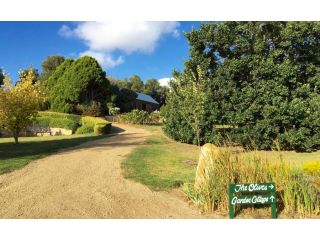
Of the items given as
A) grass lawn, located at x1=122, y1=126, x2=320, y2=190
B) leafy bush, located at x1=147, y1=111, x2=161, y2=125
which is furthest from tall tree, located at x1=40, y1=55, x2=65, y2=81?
grass lawn, located at x1=122, y1=126, x2=320, y2=190

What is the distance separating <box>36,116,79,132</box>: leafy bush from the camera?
28344mm

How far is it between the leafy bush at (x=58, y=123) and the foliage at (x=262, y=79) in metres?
14.3

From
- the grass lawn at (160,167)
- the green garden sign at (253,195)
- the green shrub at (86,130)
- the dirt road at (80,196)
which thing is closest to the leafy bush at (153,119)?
the green shrub at (86,130)

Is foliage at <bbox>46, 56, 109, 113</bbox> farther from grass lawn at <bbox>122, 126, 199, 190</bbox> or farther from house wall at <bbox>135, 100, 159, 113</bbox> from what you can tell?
grass lawn at <bbox>122, 126, 199, 190</bbox>

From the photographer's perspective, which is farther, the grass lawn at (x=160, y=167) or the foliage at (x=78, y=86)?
the foliage at (x=78, y=86)

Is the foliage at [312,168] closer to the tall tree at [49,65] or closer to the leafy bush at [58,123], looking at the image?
the leafy bush at [58,123]

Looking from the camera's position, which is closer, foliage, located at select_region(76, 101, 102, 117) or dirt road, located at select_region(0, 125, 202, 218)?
dirt road, located at select_region(0, 125, 202, 218)

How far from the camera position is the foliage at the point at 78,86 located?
38.3 metres

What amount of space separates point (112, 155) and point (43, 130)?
17.0 m

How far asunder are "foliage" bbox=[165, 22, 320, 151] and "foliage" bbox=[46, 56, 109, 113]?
75.5 feet

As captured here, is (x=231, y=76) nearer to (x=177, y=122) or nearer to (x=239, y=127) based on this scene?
(x=239, y=127)

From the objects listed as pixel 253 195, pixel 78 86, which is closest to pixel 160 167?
pixel 253 195

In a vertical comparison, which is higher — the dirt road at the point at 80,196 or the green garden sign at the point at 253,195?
the green garden sign at the point at 253,195

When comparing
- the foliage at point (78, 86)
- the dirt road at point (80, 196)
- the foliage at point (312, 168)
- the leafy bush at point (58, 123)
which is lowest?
the dirt road at point (80, 196)
